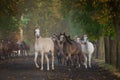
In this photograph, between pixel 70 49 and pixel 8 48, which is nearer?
pixel 70 49

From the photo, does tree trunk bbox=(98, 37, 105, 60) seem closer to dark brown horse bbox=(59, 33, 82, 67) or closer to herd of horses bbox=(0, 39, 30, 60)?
herd of horses bbox=(0, 39, 30, 60)

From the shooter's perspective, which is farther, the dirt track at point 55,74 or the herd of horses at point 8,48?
the herd of horses at point 8,48

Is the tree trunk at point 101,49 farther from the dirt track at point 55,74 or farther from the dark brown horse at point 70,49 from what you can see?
the dirt track at point 55,74

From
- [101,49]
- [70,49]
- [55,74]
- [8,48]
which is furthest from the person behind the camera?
[8,48]

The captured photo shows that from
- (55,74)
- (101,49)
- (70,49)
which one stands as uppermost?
Result: (101,49)

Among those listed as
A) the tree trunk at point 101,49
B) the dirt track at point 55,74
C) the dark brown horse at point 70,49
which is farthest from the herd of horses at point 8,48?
the dirt track at point 55,74

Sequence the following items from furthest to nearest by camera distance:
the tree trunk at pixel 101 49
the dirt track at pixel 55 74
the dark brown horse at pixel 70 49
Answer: the tree trunk at pixel 101 49
the dark brown horse at pixel 70 49
the dirt track at pixel 55 74

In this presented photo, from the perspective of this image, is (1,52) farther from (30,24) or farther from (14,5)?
(30,24)

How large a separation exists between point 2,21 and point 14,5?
7.80 meters

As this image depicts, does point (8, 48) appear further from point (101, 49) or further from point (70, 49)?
point (70, 49)

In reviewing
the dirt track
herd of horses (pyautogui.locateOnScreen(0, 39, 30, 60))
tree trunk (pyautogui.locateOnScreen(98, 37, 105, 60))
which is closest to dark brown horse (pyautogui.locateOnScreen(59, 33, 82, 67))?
the dirt track

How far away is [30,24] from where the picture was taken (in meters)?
114

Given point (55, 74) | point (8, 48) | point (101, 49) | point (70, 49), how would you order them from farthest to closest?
point (8, 48) → point (101, 49) → point (70, 49) → point (55, 74)

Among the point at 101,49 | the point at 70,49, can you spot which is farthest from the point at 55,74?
the point at 101,49
